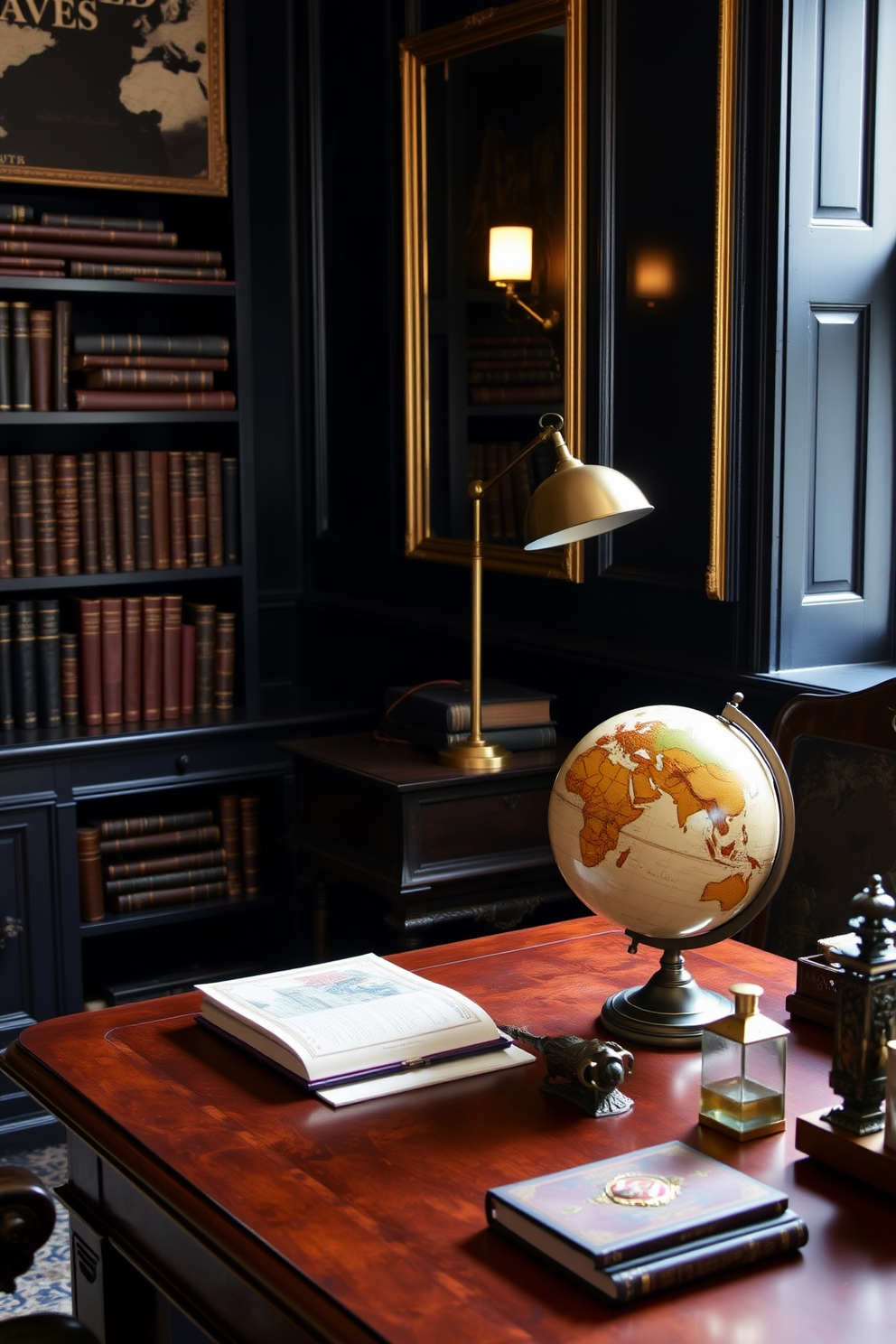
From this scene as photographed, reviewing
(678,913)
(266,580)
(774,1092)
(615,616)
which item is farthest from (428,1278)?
(266,580)

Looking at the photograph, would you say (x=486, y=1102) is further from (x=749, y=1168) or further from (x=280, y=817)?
(x=280, y=817)

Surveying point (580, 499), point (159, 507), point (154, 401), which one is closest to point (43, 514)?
point (159, 507)

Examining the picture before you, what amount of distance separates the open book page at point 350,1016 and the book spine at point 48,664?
2.14 m

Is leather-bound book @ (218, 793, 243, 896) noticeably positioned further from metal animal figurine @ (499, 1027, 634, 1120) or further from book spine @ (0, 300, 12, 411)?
metal animal figurine @ (499, 1027, 634, 1120)

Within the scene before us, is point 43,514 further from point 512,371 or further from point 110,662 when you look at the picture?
point 512,371

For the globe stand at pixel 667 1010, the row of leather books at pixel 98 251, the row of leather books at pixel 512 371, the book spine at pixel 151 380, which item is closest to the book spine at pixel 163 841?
the book spine at pixel 151 380

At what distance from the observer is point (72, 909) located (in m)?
3.75

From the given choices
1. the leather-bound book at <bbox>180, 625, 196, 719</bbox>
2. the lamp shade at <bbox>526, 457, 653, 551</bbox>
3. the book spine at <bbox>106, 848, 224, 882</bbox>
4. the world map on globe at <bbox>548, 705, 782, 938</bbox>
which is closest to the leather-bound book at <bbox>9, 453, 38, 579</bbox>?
the leather-bound book at <bbox>180, 625, 196, 719</bbox>

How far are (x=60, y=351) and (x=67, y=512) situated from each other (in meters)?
0.42

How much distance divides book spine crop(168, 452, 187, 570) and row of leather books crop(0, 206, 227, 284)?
49 centimetres

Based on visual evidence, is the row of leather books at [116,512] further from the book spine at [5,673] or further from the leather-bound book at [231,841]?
the leather-bound book at [231,841]

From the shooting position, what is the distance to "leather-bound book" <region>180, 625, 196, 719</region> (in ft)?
13.6

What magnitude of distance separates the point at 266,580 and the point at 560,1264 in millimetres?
3557

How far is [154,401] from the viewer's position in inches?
159
